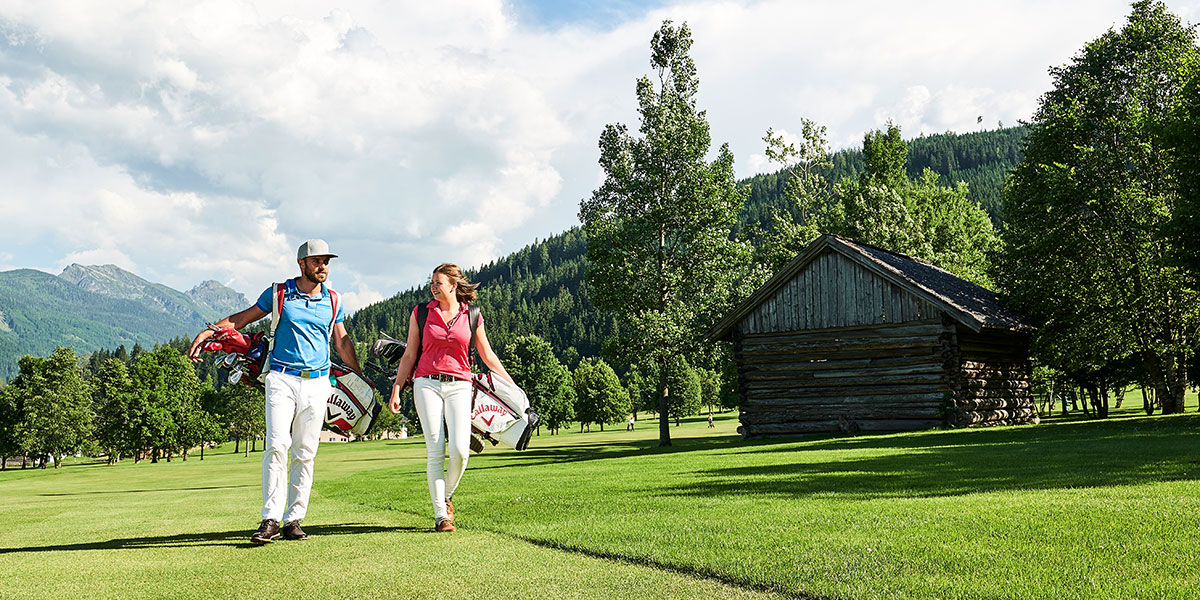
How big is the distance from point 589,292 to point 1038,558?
2744 centimetres

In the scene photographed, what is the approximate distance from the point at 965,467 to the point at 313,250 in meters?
9.41

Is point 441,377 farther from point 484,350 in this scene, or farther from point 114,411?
point 114,411

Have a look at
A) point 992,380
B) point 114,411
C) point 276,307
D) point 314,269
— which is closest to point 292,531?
point 276,307

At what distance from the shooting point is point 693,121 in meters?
31.8

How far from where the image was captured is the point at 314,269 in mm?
7555

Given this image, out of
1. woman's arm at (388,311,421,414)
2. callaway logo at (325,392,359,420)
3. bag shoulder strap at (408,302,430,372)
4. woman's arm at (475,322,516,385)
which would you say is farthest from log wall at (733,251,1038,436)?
callaway logo at (325,392,359,420)

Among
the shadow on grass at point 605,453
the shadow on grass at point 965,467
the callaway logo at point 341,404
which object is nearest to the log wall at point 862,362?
the shadow on grass at point 605,453

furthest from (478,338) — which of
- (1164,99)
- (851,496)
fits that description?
(1164,99)

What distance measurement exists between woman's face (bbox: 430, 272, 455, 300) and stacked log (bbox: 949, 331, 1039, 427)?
2050 centimetres

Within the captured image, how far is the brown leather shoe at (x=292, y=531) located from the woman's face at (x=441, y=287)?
243 centimetres

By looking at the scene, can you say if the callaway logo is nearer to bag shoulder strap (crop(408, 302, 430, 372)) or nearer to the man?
the man

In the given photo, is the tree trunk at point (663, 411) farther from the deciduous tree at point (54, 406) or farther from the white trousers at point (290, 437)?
the deciduous tree at point (54, 406)

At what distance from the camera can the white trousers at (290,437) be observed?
7.10 meters

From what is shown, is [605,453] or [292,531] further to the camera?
[605,453]
